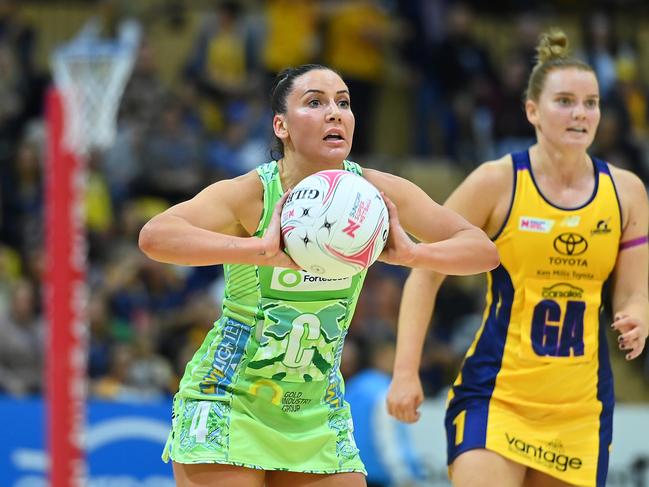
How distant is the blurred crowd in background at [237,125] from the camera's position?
1016cm

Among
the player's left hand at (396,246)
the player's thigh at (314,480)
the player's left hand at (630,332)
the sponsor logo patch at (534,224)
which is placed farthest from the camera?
the sponsor logo patch at (534,224)

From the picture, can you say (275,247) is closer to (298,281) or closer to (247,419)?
(298,281)

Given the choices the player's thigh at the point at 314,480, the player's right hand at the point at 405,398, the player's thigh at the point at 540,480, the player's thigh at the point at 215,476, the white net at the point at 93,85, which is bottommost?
the player's thigh at the point at 540,480

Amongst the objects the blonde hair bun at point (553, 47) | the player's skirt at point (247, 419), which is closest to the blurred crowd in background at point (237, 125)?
the blonde hair bun at point (553, 47)

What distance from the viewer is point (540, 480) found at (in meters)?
4.82

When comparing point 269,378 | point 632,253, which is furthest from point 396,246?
point 632,253

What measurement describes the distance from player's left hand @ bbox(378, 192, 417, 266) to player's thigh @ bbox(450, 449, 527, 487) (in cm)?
127

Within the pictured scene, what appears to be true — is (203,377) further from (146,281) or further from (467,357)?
(146,281)

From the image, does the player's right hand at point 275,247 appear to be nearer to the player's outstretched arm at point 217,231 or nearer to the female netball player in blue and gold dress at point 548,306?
the player's outstretched arm at point 217,231

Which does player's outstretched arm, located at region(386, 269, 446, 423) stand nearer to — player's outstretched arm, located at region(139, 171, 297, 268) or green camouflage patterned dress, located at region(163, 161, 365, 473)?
green camouflage patterned dress, located at region(163, 161, 365, 473)

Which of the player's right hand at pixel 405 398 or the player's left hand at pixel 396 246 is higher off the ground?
the player's left hand at pixel 396 246

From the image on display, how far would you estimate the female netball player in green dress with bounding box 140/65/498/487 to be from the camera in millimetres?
4062

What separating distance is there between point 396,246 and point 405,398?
126cm

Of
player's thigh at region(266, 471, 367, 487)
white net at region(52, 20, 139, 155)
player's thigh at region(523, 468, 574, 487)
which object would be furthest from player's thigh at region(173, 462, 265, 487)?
white net at region(52, 20, 139, 155)
